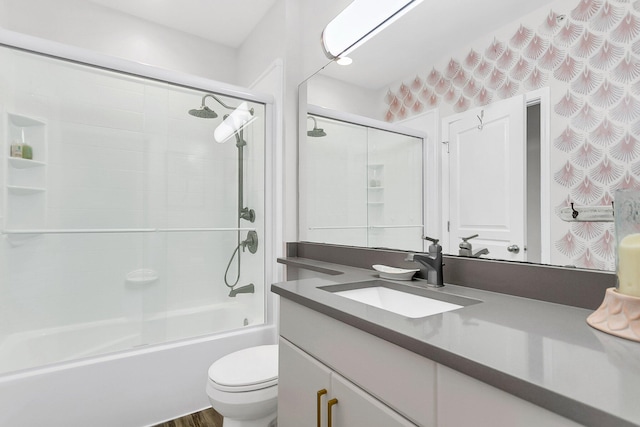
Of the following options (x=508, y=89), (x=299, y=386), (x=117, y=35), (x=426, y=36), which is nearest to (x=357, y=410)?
(x=299, y=386)

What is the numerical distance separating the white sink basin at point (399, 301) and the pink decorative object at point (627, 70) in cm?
74

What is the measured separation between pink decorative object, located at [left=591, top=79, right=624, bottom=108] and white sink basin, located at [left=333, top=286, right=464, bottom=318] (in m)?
0.68

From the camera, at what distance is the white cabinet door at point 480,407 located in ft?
1.61

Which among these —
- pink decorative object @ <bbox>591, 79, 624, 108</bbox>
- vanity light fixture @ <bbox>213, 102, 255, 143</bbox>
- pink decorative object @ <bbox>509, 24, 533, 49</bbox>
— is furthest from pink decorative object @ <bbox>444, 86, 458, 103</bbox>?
vanity light fixture @ <bbox>213, 102, 255, 143</bbox>

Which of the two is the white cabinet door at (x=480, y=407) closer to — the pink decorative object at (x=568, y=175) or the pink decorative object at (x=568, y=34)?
the pink decorative object at (x=568, y=175)

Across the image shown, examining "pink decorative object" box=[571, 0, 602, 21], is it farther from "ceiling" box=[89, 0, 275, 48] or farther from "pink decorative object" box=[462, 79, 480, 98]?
"ceiling" box=[89, 0, 275, 48]

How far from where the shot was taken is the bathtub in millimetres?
1546

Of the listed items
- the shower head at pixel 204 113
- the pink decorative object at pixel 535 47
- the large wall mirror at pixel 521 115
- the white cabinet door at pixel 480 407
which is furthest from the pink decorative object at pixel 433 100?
the shower head at pixel 204 113

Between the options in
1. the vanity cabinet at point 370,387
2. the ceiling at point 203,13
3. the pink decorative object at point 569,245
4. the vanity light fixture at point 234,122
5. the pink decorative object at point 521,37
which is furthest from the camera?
the ceiling at point 203,13

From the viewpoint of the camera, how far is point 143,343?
189 centimetres

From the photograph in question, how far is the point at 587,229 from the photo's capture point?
3.01 feet

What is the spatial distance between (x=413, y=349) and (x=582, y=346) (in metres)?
0.30

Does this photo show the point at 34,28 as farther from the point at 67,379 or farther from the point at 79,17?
the point at 67,379

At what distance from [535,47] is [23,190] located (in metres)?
2.26
